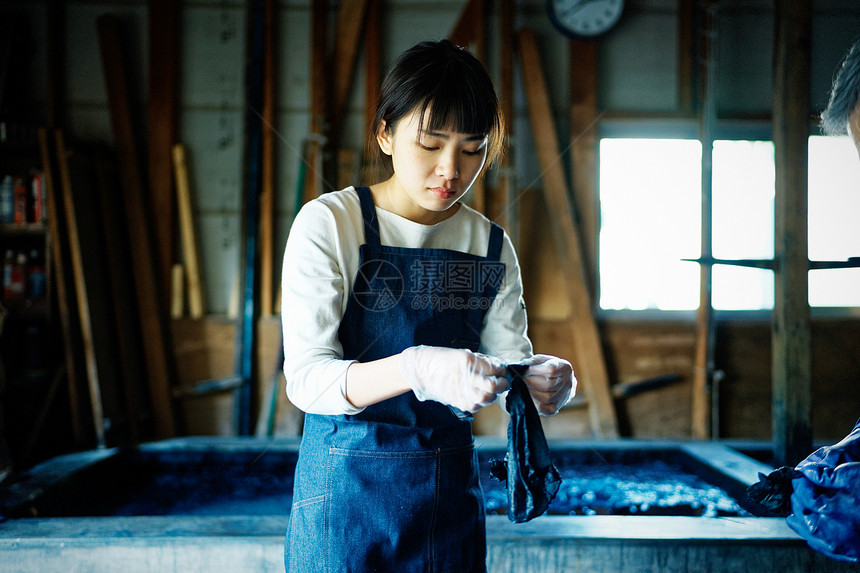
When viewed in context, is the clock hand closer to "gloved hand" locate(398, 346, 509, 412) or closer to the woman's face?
the woman's face

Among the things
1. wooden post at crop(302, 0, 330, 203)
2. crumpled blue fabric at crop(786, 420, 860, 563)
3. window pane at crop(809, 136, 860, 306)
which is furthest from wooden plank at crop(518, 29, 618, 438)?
crumpled blue fabric at crop(786, 420, 860, 563)

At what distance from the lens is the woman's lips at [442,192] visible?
1.19m

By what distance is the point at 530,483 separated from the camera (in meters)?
1.11

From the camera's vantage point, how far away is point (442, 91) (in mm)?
1140

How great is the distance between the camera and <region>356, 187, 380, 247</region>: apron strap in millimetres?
1212

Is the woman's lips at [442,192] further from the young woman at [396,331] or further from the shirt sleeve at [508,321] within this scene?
the shirt sleeve at [508,321]

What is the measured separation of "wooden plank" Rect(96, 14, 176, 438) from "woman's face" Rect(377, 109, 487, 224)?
10.5ft

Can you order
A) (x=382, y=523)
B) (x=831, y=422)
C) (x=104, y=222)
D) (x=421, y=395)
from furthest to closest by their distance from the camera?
(x=831, y=422) < (x=104, y=222) < (x=382, y=523) < (x=421, y=395)

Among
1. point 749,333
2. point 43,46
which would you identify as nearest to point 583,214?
point 749,333

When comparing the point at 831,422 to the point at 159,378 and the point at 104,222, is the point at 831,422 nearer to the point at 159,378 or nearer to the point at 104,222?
the point at 159,378

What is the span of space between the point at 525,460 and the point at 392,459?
9.5 inches

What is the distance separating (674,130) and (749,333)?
4.48 feet

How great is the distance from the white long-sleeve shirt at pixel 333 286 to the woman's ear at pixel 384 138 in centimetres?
11

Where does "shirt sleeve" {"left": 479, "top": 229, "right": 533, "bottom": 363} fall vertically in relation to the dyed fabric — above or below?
above
